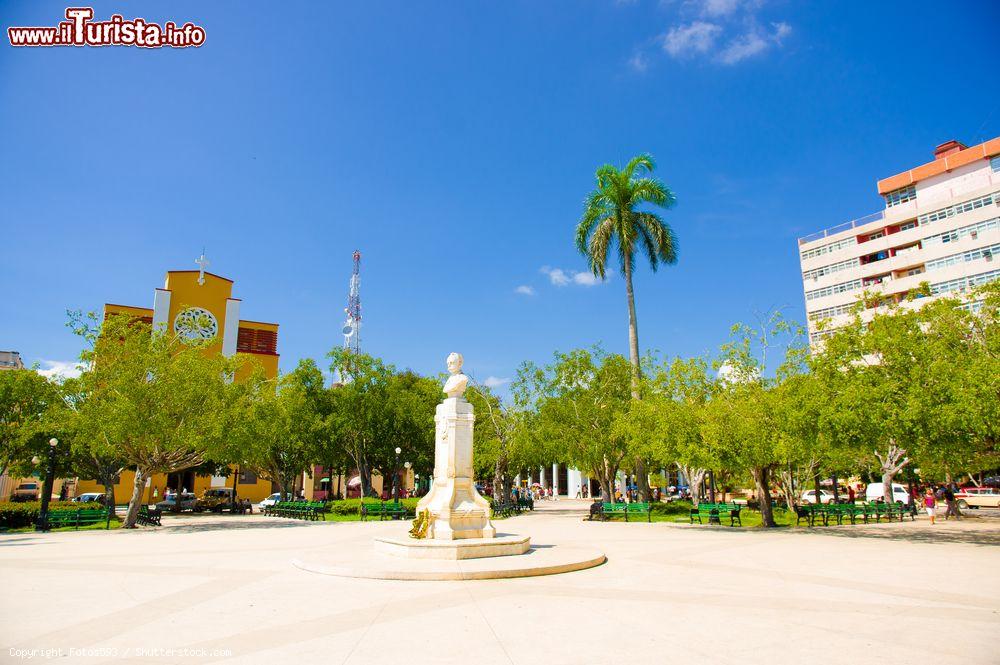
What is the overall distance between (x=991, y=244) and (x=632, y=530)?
1407 inches

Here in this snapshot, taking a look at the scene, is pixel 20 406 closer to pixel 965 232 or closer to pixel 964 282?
pixel 964 282

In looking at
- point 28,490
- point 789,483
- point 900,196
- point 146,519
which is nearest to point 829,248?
point 900,196

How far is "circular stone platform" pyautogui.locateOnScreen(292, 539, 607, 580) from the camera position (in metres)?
10.5

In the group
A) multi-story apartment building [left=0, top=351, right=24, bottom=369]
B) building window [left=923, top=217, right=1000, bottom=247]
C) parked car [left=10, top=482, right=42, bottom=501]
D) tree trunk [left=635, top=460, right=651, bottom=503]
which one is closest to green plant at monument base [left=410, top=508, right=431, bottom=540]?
tree trunk [left=635, top=460, right=651, bottom=503]

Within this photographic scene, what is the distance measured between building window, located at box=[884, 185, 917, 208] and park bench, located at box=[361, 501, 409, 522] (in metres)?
46.0

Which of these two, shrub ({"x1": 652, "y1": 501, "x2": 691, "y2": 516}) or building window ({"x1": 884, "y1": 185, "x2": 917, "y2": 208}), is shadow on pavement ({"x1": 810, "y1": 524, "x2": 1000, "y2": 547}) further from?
building window ({"x1": 884, "y1": 185, "x2": 917, "y2": 208})

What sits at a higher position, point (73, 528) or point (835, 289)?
point (835, 289)

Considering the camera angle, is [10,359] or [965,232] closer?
[965,232]

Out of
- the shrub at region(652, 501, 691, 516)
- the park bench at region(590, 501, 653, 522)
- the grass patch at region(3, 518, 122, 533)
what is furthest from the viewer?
the shrub at region(652, 501, 691, 516)

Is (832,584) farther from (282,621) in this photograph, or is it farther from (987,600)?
(282,621)

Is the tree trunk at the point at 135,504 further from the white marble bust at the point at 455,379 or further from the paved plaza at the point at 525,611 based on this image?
the white marble bust at the point at 455,379

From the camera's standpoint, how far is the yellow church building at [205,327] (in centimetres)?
4888

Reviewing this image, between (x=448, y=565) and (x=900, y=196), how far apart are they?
52.1 m
